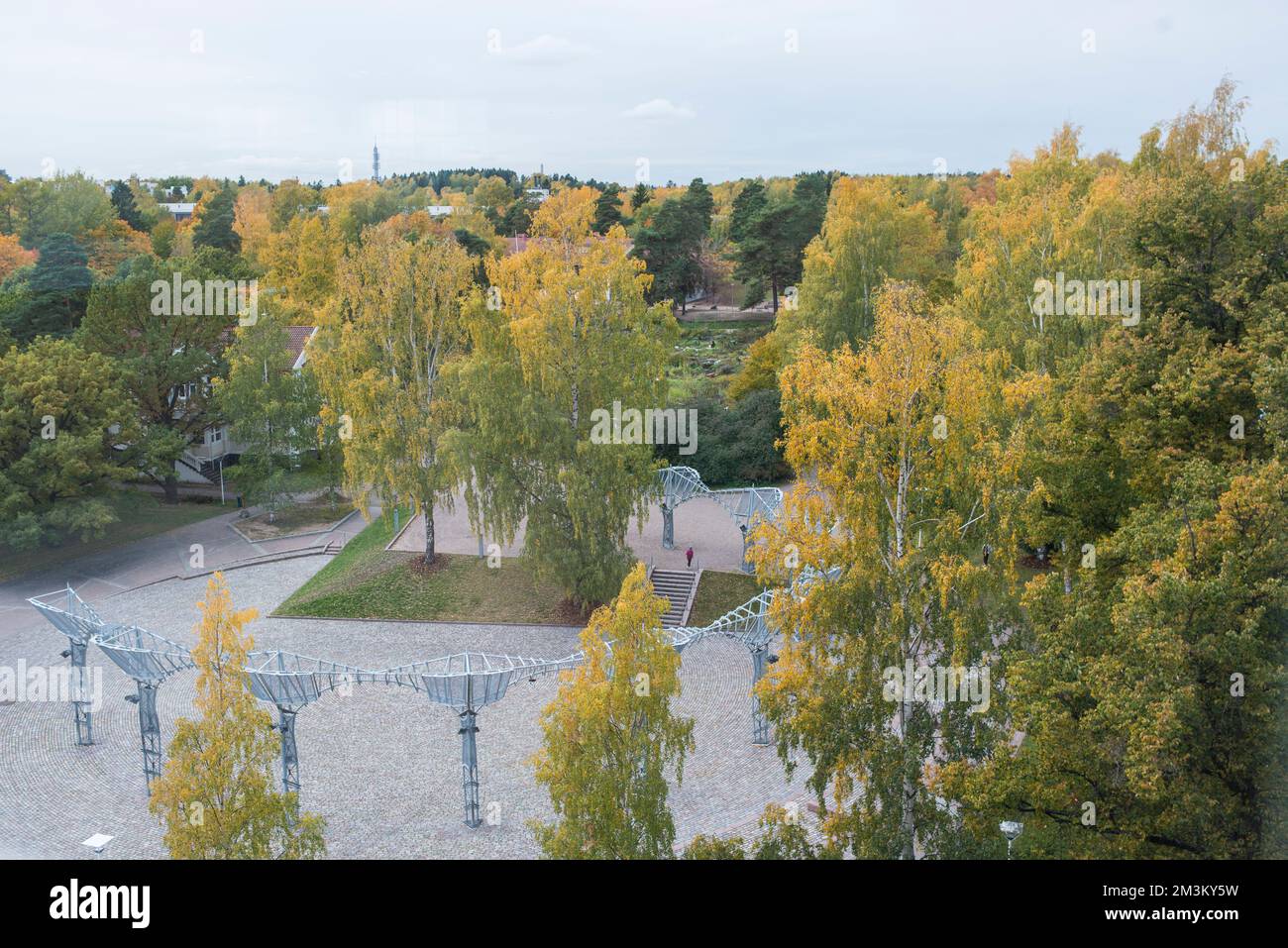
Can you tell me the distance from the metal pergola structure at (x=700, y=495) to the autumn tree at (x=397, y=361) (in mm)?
7341

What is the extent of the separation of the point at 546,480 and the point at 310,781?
10.9m

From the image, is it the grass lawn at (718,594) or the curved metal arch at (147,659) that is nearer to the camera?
the curved metal arch at (147,659)

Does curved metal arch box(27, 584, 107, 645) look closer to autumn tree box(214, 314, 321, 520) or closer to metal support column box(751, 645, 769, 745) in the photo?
autumn tree box(214, 314, 321, 520)

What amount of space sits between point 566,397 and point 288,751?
12.7 m

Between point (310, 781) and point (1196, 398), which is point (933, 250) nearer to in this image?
point (1196, 398)

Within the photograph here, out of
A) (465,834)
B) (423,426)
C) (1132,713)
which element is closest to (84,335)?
(423,426)

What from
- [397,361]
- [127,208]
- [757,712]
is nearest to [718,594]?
[757,712]

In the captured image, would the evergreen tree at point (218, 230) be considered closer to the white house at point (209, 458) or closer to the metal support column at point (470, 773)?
the white house at point (209, 458)

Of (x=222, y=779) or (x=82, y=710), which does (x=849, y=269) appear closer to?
Result: (x=82, y=710)

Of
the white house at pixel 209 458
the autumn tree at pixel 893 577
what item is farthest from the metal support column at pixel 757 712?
the white house at pixel 209 458

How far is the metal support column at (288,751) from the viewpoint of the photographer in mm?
21312

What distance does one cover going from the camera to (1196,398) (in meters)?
19.7

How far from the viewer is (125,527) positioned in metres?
39.6
